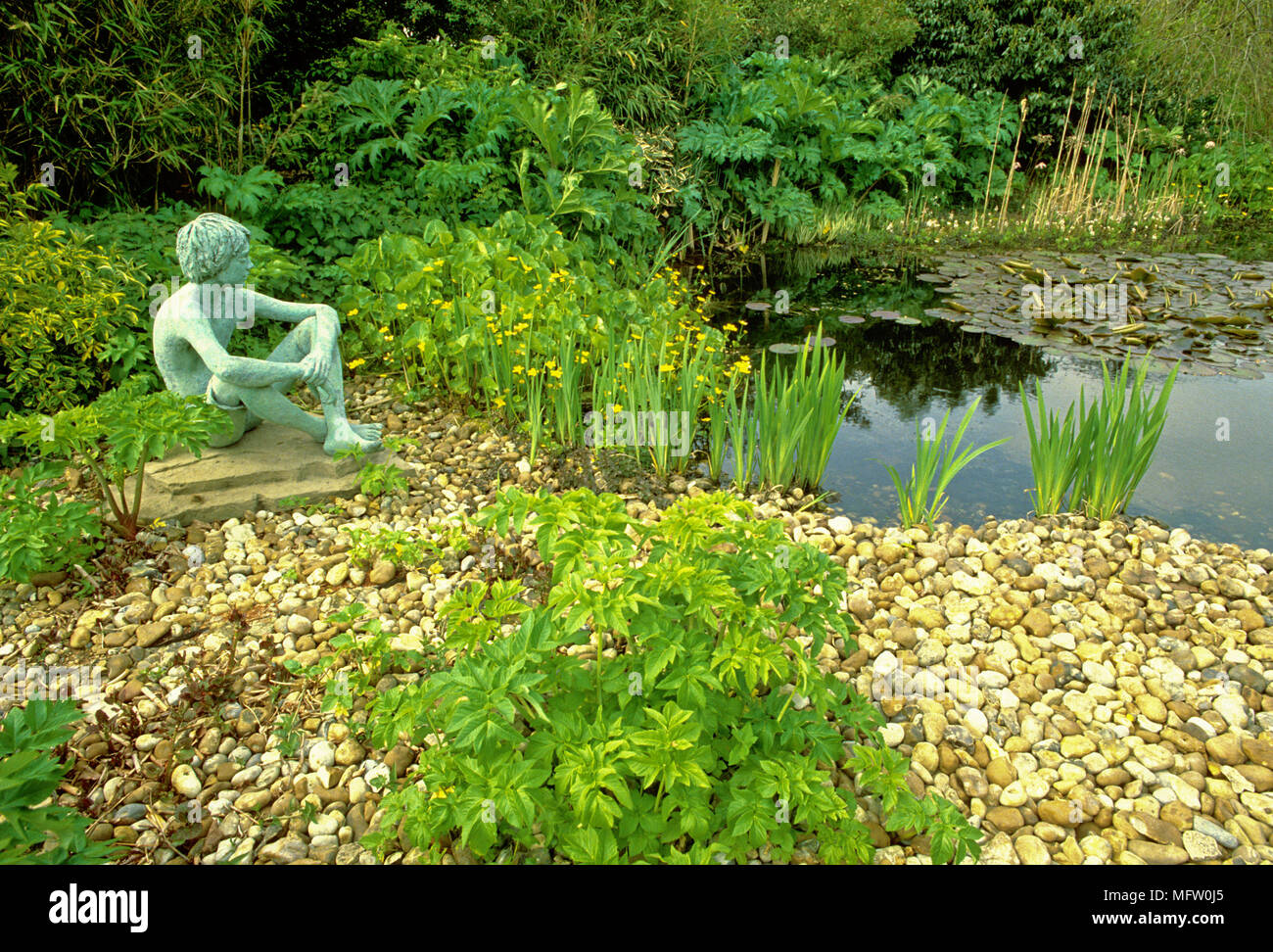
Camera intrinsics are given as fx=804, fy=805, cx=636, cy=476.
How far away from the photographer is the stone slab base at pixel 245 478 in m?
3.10

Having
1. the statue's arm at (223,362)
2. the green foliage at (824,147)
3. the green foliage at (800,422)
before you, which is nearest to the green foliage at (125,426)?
the statue's arm at (223,362)

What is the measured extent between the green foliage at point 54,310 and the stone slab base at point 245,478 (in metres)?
0.82

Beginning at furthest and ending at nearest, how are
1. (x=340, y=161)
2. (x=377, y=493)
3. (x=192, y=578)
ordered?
(x=340, y=161)
(x=377, y=493)
(x=192, y=578)

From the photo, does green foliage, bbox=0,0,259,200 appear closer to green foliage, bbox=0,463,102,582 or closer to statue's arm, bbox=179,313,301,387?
statue's arm, bbox=179,313,301,387

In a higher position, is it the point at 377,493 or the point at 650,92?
the point at 650,92

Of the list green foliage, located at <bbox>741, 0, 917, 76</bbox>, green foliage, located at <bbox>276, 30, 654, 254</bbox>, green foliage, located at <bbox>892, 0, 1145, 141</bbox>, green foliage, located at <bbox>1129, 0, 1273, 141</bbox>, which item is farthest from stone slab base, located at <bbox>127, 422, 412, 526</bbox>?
green foliage, located at <bbox>892, 0, 1145, 141</bbox>

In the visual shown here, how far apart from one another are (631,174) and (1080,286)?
12.7 ft

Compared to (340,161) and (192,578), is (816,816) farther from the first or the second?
(340,161)

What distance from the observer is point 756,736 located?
74.5 inches

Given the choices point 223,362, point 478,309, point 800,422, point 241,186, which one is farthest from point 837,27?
point 223,362

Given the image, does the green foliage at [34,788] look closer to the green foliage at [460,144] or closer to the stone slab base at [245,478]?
the stone slab base at [245,478]

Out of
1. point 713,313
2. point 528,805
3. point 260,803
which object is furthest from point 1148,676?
point 713,313

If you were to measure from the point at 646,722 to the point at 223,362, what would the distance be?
6.93ft

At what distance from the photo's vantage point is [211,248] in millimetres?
2822
